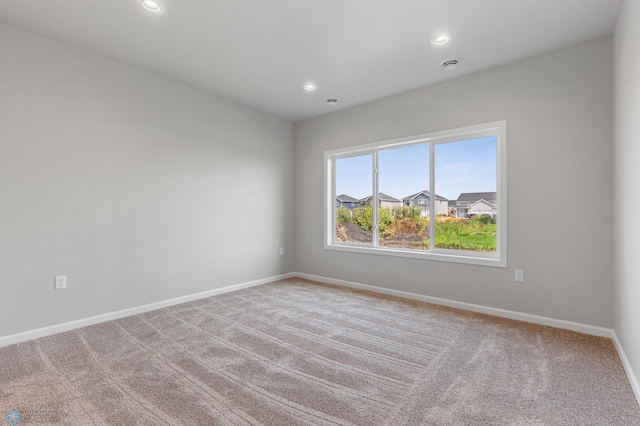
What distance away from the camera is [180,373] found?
2072 millimetres

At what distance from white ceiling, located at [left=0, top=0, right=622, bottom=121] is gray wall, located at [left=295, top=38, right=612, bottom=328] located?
0.77 feet

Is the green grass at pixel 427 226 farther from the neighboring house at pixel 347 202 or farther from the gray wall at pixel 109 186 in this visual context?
the gray wall at pixel 109 186

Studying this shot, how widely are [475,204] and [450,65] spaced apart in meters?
1.55

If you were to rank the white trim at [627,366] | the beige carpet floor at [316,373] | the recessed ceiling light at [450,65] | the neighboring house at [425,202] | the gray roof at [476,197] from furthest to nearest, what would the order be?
1. the neighboring house at [425,202]
2. the gray roof at [476,197]
3. the recessed ceiling light at [450,65]
4. the white trim at [627,366]
5. the beige carpet floor at [316,373]

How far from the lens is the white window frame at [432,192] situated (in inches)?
126

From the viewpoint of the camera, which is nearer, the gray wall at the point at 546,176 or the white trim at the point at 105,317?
the white trim at the point at 105,317

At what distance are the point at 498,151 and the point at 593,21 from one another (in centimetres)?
124

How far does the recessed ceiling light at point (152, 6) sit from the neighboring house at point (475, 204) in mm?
3465

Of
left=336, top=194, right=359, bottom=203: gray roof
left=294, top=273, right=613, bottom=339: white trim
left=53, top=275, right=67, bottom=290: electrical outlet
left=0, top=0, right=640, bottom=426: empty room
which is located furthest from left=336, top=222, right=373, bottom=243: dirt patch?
left=53, top=275, right=67, bottom=290: electrical outlet

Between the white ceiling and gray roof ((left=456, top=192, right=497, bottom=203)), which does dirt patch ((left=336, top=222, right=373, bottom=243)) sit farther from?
the white ceiling

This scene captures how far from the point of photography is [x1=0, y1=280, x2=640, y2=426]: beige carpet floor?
167 centimetres

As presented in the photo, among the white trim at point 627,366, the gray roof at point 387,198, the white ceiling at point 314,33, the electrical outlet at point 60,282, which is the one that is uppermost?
the white ceiling at point 314,33

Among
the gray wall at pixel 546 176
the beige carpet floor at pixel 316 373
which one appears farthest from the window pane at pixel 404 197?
the beige carpet floor at pixel 316 373

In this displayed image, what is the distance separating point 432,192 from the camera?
3865 mm
